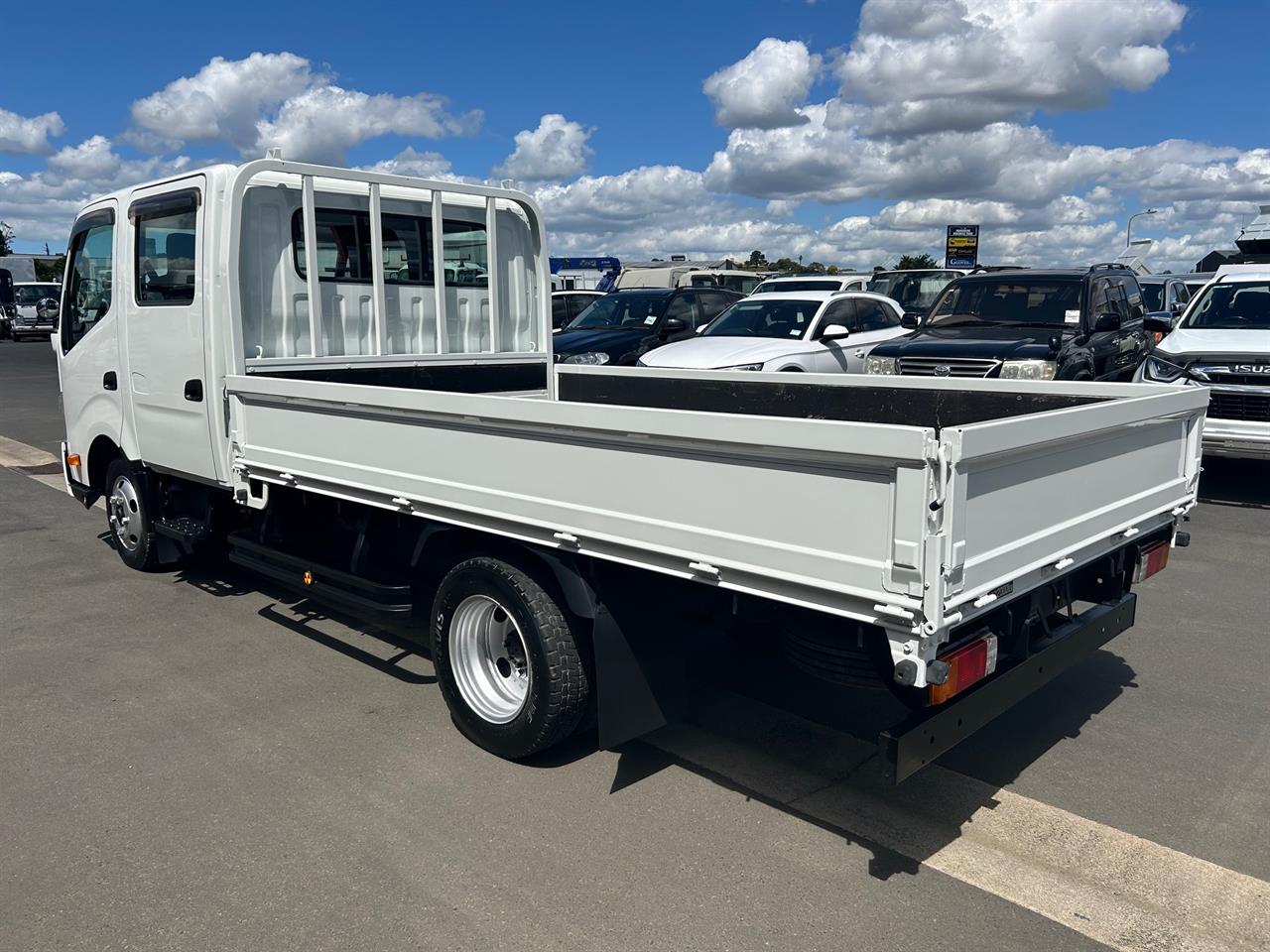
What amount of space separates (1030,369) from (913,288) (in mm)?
12539

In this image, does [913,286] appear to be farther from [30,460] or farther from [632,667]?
[632,667]

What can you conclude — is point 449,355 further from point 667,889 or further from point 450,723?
point 667,889

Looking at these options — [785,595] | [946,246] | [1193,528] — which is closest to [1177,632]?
[1193,528]

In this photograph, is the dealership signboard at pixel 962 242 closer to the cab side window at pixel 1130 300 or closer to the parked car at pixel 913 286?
the parked car at pixel 913 286

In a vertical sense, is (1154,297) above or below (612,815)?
above

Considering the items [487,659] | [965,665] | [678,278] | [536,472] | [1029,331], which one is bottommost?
[487,659]

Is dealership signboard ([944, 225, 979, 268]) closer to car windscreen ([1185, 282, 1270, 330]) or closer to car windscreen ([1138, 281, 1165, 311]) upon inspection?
car windscreen ([1138, 281, 1165, 311])

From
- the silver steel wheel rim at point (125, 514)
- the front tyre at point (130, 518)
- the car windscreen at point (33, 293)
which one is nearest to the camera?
the front tyre at point (130, 518)

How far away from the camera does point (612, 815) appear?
152 inches

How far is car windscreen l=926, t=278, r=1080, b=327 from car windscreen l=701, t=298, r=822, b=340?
5.96 ft

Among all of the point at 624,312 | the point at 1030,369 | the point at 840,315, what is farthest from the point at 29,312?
the point at 1030,369

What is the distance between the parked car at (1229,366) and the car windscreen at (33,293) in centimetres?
3937

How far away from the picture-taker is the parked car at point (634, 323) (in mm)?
14367

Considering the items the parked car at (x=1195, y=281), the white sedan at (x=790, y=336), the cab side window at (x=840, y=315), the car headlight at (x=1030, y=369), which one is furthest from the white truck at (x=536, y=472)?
the parked car at (x=1195, y=281)
